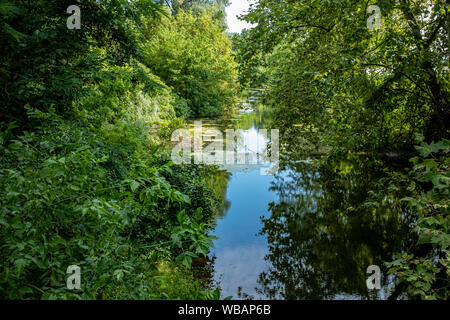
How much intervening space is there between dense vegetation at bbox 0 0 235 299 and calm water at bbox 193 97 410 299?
1.31m

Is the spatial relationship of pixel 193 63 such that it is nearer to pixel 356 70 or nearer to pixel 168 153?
pixel 356 70

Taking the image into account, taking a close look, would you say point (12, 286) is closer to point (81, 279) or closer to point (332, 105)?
point (81, 279)

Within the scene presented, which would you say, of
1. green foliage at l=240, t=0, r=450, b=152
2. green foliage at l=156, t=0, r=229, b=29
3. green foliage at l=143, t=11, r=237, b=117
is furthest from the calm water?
green foliage at l=156, t=0, r=229, b=29

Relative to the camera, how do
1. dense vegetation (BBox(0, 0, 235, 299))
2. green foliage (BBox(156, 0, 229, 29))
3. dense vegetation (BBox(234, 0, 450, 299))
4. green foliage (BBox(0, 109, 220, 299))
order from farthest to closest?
1. green foliage (BBox(156, 0, 229, 29))
2. dense vegetation (BBox(234, 0, 450, 299))
3. dense vegetation (BBox(0, 0, 235, 299))
4. green foliage (BBox(0, 109, 220, 299))

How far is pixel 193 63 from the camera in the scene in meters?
20.7

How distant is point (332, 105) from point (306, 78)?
725 millimetres

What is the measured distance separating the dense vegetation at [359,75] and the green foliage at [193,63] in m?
13.0

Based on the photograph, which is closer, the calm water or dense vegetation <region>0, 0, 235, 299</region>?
dense vegetation <region>0, 0, 235, 299</region>

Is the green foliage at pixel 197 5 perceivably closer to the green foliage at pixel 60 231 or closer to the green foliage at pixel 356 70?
the green foliage at pixel 356 70

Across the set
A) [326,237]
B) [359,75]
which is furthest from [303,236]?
[359,75]

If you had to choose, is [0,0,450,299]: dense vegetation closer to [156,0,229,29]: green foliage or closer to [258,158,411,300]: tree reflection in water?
[258,158,411,300]: tree reflection in water

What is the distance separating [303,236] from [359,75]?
161 inches

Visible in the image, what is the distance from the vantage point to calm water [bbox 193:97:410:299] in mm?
5586

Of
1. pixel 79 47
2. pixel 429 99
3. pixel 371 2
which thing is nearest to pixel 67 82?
pixel 79 47
